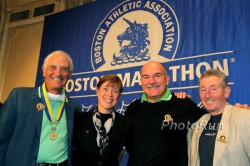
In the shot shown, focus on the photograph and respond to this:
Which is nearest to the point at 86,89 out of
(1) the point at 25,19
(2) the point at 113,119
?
(2) the point at 113,119

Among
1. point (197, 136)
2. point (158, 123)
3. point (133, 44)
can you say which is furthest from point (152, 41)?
point (197, 136)

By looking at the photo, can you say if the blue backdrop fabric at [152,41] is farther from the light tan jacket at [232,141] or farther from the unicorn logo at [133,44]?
the light tan jacket at [232,141]

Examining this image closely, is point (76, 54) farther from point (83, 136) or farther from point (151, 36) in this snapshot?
point (83, 136)

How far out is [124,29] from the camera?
397 cm

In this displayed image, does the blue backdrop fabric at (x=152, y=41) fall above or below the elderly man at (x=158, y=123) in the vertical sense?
above

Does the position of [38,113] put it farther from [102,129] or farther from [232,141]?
[232,141]

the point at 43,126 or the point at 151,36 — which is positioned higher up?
the point at 151,36

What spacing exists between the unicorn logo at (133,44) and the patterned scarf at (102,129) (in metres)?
1.81

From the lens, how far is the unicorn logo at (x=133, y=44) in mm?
3671

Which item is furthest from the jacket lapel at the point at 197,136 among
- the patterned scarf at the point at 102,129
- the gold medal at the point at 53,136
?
the gold medal at the point at 53,136

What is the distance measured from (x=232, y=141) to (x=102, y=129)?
909 mm

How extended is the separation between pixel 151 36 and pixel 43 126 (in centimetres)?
225

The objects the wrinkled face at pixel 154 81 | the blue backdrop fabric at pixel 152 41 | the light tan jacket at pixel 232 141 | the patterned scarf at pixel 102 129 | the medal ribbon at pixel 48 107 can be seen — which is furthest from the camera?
the blue backdrop fabric at pixel 152 41

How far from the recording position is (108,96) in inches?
76.7
